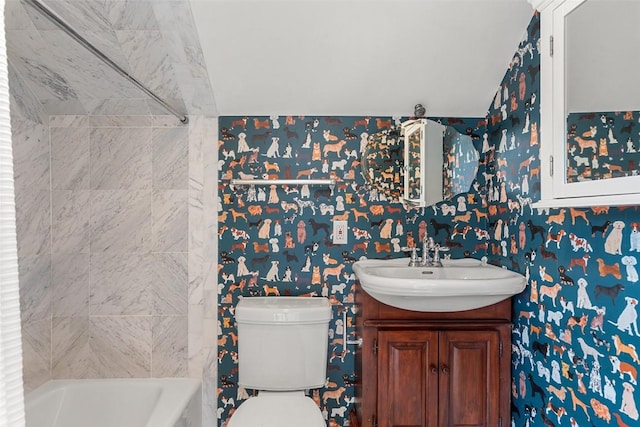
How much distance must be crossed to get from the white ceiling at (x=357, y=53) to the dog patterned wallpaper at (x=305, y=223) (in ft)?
0.43

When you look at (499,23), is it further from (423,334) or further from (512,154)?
(423,334)

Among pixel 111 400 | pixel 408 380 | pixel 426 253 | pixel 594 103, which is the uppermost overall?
pixel 594 103

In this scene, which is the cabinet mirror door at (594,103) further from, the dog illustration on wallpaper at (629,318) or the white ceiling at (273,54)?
the white ceiling at (273,54)

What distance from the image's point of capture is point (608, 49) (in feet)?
4.36

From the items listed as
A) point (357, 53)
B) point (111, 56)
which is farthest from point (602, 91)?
point (111, 56)

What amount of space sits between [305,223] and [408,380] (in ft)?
3.10

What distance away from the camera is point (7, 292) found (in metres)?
0.52

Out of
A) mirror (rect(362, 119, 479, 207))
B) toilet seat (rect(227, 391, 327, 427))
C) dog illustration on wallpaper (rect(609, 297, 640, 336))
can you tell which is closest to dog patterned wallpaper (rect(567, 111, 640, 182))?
dog illustration on wallpaper (rect(609, 297, 640, 336))

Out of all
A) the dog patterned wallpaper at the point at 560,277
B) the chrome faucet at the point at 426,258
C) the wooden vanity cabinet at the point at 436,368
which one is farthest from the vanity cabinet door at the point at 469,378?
the chrome faucet at the point at 426,258

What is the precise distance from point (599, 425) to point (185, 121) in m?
2.20

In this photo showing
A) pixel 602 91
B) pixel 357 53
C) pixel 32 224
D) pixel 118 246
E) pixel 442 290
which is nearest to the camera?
pixel 602 91

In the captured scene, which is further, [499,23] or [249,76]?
[249,76]

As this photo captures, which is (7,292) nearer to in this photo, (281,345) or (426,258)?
(281,345)

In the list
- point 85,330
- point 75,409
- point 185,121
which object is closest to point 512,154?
point 185,121
